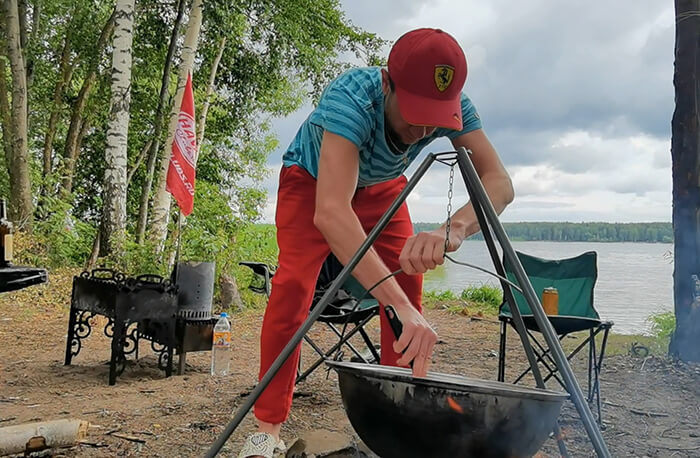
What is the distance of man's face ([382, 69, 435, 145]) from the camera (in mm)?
1597

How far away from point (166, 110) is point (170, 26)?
1.96 meters

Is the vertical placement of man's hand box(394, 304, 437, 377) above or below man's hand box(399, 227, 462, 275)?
below

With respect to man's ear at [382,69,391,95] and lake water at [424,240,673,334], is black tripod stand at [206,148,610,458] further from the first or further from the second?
lake water at [424,240,673,334]

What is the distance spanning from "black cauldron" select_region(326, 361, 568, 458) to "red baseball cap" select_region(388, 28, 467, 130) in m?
0.63

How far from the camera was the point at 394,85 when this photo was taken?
1.50 metres

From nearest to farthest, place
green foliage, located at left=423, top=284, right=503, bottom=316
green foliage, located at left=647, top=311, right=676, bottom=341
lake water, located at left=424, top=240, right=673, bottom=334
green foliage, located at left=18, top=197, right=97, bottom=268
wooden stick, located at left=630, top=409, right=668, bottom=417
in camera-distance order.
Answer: wooden stick, located at left=630, top=409, right=668, bottom=417 < lake water, located at left=424, top=240, right=673, bottom=334 < green foliage, located at left=647, top=311, right=676, bottom=341 < green foliage, located at left=18, top=197, right=97, bottom=268 < green foliage, located at left=423, top=284, right=503, bottom=316

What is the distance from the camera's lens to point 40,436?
209cm

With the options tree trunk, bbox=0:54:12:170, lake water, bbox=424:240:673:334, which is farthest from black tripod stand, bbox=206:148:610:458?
tree trunk, bbox=0:54:12:170

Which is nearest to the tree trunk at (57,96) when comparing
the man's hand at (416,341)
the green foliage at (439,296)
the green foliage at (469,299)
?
the green foliage at (439,296)

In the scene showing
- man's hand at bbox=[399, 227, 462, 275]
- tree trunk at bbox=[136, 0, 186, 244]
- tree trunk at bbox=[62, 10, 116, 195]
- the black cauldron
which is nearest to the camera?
the black cauldron

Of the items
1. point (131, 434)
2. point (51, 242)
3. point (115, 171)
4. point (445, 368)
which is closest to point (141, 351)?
point (131, 434)

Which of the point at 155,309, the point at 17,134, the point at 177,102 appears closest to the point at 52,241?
the point at 17,134

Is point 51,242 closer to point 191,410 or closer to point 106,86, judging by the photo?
point 106,86

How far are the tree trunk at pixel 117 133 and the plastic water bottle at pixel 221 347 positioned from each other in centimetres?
315
